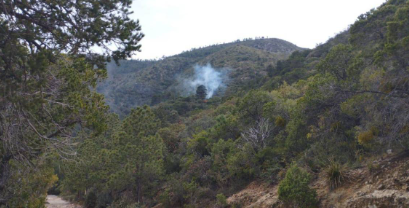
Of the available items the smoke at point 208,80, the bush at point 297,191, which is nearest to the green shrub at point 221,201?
the bush at point 297,191

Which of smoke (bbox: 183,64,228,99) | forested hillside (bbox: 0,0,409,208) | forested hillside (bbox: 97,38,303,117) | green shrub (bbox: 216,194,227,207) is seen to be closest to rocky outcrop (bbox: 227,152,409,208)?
forested hillside (bbox: 0,0,409,208)

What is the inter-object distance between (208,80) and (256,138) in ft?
215

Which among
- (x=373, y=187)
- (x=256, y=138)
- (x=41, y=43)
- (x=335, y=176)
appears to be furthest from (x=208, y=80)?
(x=41, y=43)

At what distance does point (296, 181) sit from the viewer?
9.37 metres

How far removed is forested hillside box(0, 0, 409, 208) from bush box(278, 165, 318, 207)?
0.04 meters

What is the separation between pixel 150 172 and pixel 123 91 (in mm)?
69514

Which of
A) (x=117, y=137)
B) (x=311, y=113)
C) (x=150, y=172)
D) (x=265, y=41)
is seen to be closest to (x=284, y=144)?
(x=311, y=113)

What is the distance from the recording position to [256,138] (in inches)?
593

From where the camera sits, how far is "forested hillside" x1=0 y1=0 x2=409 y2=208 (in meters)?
7.51

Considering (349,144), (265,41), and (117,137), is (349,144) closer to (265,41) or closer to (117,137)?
(117,137)

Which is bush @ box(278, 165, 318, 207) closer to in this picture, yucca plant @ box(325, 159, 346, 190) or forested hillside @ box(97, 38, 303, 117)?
yucca plant @ box(325, 159, 346, 190)

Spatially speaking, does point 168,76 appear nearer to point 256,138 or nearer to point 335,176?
point 256,138

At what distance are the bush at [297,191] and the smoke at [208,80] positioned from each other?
196 feet

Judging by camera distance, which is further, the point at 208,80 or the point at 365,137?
the point at 208,80
